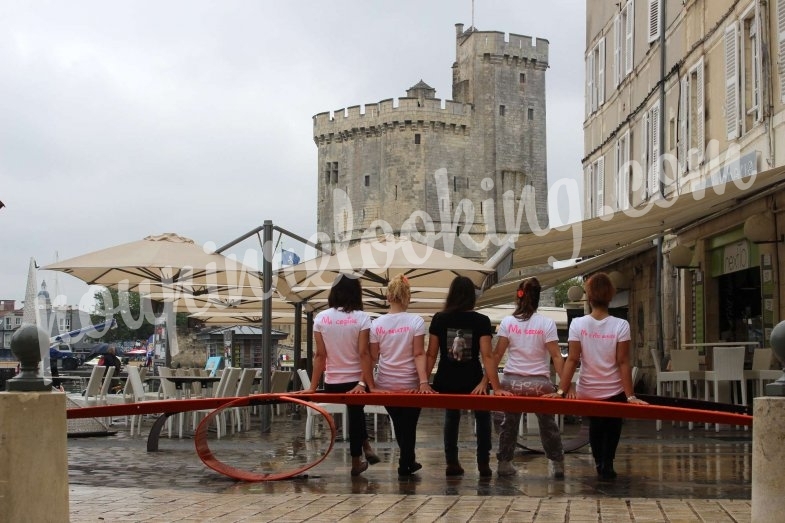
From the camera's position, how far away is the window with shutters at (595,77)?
23.2 meters

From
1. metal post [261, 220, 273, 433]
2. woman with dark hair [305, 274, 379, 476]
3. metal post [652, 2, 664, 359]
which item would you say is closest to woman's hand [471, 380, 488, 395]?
woman with dark hair [305, 274, 379, 476]

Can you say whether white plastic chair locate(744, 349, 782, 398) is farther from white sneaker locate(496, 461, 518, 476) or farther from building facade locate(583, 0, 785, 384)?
white sneaker locate(496, 461, 518, 476)

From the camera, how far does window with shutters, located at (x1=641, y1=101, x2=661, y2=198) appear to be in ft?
59.9

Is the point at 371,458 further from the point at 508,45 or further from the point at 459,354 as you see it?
the point at 508,45

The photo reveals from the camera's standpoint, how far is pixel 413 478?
7312 mm

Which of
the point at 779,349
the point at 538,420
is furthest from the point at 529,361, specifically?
the point at 779,349

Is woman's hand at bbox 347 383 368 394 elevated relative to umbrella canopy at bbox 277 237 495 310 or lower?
lower

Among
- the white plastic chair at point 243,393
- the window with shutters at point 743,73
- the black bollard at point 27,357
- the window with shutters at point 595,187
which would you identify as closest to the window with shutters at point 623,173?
the window with shutters at point 595,187

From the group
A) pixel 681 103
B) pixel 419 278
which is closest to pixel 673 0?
pixel 681 103

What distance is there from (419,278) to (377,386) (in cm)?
682

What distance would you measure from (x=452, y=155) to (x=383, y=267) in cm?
5876

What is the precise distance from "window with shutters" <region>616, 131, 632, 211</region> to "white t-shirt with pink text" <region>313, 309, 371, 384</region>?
13511 millimetres

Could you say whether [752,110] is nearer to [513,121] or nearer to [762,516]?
[762,516]

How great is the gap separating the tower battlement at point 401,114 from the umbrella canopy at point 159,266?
5435 centimetres
